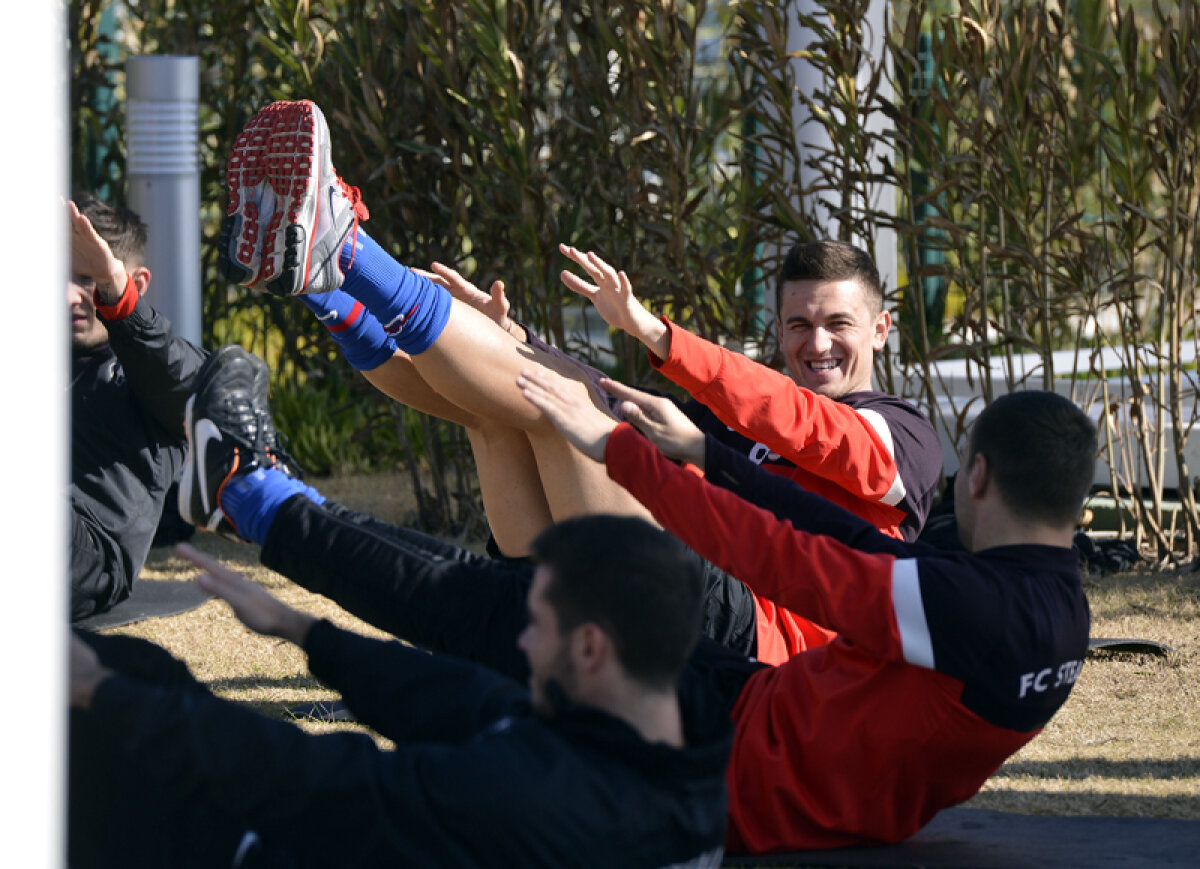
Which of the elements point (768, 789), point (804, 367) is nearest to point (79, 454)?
point (804, 367)

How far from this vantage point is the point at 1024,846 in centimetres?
235

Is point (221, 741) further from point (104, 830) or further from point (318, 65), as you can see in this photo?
point (318, 65)

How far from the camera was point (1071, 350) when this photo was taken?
7.84m

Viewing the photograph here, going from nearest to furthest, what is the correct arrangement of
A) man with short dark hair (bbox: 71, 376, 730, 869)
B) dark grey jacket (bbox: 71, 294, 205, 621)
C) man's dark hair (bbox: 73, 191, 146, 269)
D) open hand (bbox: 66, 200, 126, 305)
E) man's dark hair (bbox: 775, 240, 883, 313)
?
1. man with short dark hair (bbox: 71, 376, 730, 869)
2. open hand (bbox: 66, 200, 126, 305)
3. man's dark hair (bbox: 775, 240, 883, 313)
4. dark grey jacket (bbox: 71, 294, 205, 621)
5. man's dark hair (bbox: 73, 191, 146, 269)

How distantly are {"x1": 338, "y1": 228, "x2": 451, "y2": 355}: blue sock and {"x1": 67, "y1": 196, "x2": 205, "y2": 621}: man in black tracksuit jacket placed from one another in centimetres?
73

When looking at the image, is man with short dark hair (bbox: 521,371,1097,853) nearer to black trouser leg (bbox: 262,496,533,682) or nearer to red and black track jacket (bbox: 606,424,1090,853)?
red and black track jacket (bbox: 606,424,1090,853)

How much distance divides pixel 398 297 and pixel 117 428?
1.14 meters

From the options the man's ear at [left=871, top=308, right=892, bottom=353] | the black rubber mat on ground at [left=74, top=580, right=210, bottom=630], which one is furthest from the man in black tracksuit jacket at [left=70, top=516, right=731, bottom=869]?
the black rubber mat on ground at [left=74, top=580, right=210, bottom=630]

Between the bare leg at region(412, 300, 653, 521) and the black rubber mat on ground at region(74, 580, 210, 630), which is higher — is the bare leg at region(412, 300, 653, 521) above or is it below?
above

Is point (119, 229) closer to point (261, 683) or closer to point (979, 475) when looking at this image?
point (261, 683)

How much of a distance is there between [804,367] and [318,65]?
8.74 feet

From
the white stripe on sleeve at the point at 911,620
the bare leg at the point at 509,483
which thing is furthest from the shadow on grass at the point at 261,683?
the white stripe on sleeve at the point at 911,620

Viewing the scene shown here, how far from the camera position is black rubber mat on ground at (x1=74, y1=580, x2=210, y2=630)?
4055 mm

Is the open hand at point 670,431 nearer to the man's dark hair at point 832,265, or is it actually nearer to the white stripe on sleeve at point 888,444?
the white stripe on sleeve at point 888,444
